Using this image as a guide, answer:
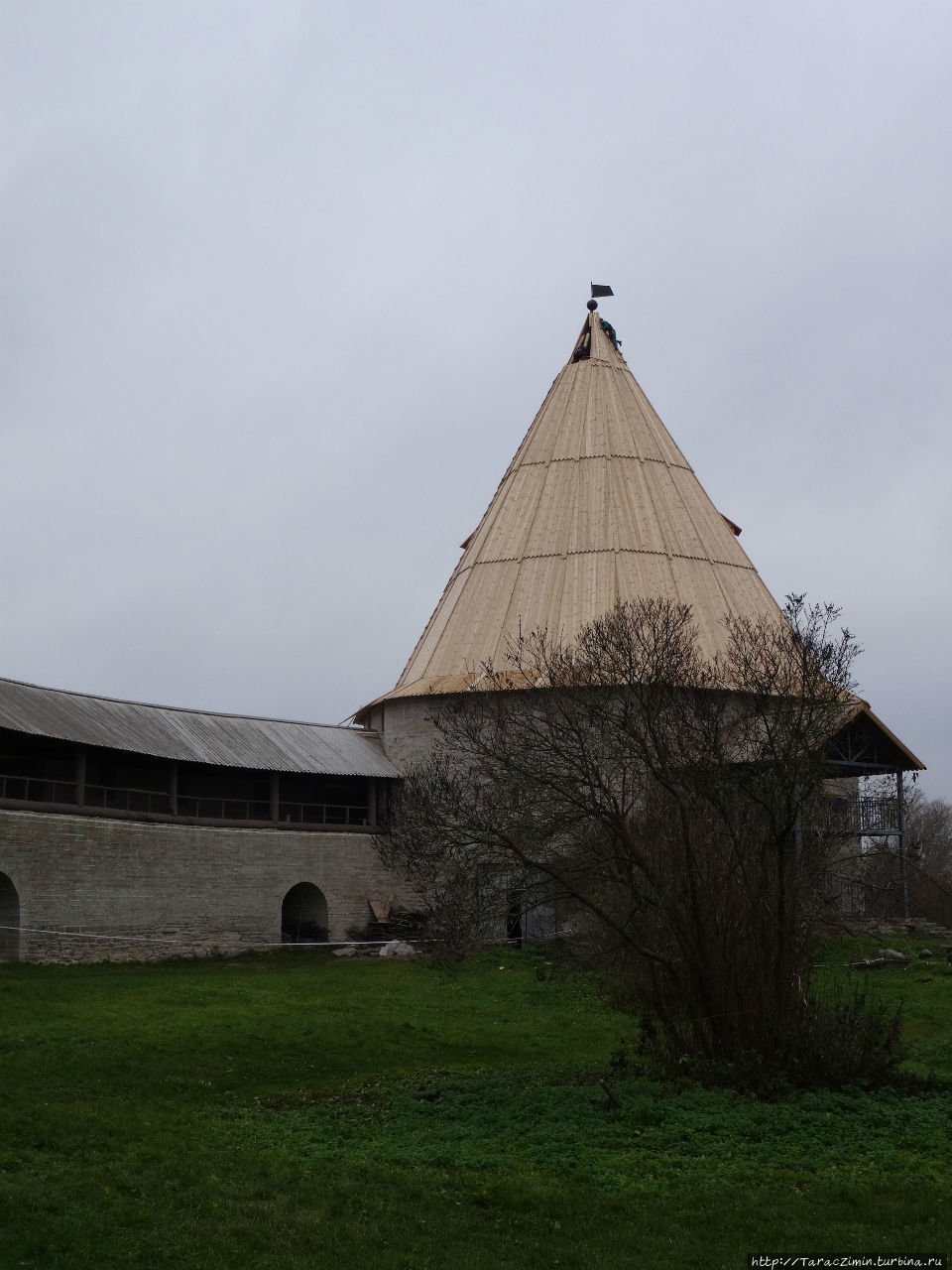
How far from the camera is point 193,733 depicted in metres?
26.2

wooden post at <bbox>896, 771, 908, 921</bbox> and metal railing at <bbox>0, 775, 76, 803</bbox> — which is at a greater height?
metal railing at <bbox>0, 775, 76, 803</bbox>

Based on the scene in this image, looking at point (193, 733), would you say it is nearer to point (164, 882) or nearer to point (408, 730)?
point (164, 882)

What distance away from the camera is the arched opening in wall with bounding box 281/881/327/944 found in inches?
→ 1053

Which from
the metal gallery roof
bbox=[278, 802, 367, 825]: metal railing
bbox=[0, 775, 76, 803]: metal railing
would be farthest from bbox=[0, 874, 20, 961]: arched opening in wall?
bbox=[278, 802, 367, 825]: metal railing

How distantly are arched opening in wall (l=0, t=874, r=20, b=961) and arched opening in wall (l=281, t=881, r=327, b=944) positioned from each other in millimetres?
6604

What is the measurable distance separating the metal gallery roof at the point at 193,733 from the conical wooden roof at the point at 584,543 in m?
1.90

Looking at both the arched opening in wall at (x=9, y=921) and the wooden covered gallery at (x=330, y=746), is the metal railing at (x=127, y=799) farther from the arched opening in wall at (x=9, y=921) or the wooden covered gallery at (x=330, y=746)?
the arched opening in wall at (x=9, y=921)

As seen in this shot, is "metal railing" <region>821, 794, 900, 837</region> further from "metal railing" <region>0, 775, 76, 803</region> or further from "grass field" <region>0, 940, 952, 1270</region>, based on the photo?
"metal railing" <region>0, 775, 76, 803</region>

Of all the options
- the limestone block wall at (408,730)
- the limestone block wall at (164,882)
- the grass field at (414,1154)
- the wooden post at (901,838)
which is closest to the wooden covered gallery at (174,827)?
the limestone block wall at (164,882)

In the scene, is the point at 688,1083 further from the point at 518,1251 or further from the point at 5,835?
the point at 5,835

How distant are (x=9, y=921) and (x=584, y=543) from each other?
1462 cm

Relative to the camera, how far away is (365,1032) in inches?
584

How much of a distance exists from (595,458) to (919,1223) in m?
25.0

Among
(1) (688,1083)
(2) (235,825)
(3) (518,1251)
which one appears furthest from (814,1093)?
(2) (235,825)
